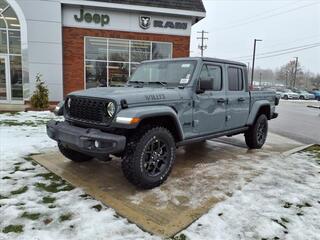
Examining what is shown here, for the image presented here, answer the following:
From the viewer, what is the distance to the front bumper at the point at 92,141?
12.4 feet

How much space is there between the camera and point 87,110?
170 inches

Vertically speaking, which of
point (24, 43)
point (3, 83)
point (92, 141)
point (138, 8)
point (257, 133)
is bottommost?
point (257, 133)

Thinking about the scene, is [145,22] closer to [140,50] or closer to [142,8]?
[142,8]

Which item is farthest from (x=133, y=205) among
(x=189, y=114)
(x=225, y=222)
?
(x=189, y=114)

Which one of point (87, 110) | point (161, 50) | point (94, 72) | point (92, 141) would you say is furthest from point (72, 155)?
point (161, 50)

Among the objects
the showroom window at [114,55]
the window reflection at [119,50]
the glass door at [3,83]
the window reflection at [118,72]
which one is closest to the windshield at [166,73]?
the showroom window at [114,55]

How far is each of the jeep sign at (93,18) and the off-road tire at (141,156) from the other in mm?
12039

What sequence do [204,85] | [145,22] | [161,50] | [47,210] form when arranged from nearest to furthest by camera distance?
[47,210] → [204,85] → [145,22] → [161,50]

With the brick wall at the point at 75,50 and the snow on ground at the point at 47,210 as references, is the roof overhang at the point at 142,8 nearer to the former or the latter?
the brick wall at the point at 75,50

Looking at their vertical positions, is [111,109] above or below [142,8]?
below

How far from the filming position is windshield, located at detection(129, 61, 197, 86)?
5.09 metres

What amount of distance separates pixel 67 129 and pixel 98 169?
3.81 ft

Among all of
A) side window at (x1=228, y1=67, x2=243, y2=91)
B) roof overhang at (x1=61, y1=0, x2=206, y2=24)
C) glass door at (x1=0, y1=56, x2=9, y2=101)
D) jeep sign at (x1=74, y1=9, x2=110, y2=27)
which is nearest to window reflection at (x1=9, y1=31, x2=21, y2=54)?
glass door at (x1=0, y1=56, x2=9, y2=101)

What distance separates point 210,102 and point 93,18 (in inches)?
448
